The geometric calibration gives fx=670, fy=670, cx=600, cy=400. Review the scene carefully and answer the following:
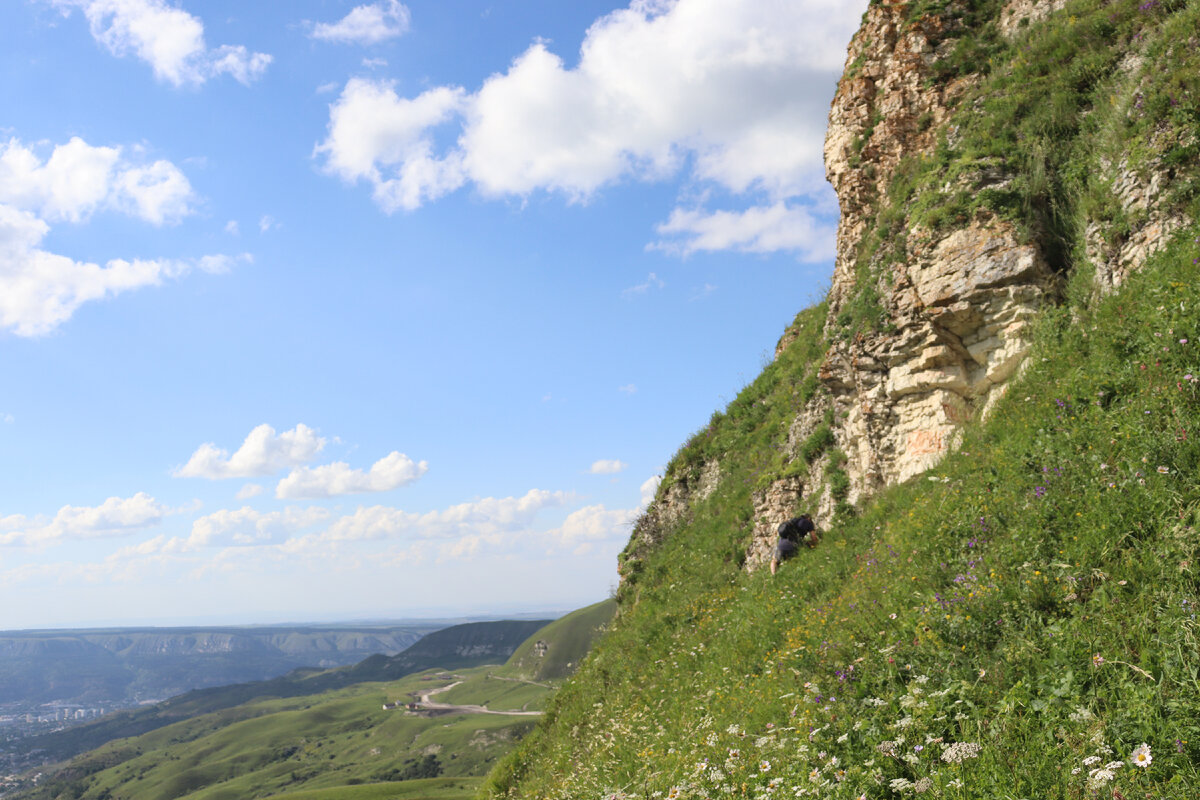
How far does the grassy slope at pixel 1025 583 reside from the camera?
5.27 m

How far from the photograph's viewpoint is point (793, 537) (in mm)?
14727

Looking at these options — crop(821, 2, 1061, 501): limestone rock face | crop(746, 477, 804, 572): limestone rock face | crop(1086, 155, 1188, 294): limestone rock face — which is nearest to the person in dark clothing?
crop(821, 2, 1061, 501): limestone rock face

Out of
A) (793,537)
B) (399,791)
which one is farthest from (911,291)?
(399,791)

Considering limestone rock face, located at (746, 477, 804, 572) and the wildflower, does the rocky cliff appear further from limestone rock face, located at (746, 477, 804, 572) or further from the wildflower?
the wildflower

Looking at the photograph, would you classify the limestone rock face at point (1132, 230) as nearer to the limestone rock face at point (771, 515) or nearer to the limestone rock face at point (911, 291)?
the limestone rock face at point (911, 291)

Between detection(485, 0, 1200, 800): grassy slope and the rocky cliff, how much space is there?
8 centimetres

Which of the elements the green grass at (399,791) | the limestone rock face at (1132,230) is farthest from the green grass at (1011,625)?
the green grass at (399,791)

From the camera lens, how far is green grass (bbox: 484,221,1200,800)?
5.10 m

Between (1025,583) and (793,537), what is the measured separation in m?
8.06

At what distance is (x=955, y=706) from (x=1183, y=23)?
1133cm

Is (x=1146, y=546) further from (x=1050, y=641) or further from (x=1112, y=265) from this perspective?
(x=1112, y=265)

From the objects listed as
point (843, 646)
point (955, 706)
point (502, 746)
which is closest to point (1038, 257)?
point (843, 646)

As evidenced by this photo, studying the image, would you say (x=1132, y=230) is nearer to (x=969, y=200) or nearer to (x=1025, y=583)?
(x=969, y=200)

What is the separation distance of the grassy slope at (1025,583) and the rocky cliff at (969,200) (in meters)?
0.08
